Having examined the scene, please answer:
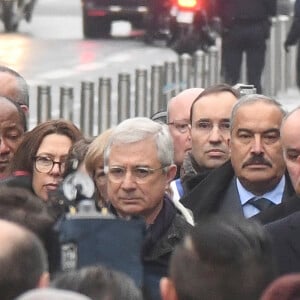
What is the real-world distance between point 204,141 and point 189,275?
12.0 ft

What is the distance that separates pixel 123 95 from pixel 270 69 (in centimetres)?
495

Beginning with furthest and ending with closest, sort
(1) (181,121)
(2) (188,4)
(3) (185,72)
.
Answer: (2) (188,4)
(3) (185,72)
(1) (181,121)

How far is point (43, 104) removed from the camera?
50.1ft

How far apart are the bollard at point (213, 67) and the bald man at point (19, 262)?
1399cm

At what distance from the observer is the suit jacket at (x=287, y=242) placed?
18.6 feet

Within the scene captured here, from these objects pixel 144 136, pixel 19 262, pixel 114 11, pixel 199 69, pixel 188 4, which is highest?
A: pixel 19 262

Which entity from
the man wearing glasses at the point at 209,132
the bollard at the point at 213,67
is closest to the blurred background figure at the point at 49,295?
the man wearing glasses at the point at 209,132

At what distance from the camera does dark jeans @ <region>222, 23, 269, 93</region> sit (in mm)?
17078

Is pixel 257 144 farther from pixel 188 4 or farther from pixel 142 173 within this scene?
pixel 188 4

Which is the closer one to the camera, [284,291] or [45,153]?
[284,291]

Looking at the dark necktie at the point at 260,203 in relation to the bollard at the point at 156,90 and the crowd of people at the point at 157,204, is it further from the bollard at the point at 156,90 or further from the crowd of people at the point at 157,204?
the bollard at the point at 156,90

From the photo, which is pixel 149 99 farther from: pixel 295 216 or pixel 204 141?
pixel 295 216

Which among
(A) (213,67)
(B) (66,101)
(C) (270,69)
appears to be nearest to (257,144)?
(B) (66,101)

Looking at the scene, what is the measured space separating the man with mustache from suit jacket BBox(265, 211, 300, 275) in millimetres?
1125
